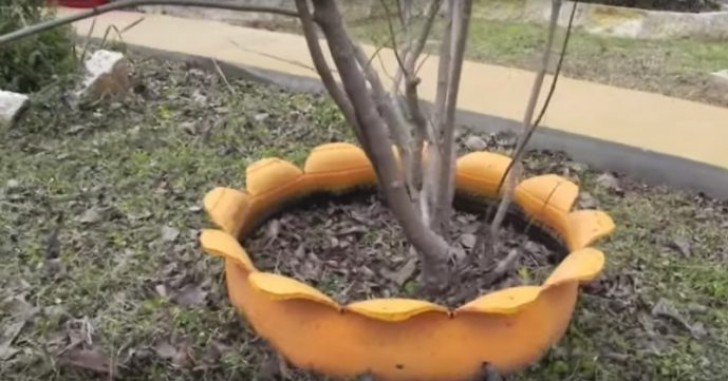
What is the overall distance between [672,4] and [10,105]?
182 inches

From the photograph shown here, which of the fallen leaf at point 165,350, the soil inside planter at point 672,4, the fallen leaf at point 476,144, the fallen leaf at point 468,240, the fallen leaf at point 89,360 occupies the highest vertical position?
the fallen leaf at point 468,240

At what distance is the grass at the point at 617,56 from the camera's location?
4891mm

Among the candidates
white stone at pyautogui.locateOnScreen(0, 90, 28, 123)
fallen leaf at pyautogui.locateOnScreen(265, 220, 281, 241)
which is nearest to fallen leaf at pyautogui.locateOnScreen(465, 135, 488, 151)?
fallen leaf at pyautogui.locateOnScreen(265, 220, 281, 241)

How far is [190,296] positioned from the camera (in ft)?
9.43

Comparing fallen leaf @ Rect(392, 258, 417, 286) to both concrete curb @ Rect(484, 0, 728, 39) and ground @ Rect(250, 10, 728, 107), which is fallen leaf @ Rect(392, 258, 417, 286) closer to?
ground @ Rect(250, 10, 728, 107)

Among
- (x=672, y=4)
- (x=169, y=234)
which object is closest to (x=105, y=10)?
(x=169, y=234)

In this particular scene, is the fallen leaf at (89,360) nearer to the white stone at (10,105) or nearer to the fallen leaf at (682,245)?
the fallen leaf at (682,245)

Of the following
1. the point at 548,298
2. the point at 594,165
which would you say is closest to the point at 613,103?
the point at 594,165

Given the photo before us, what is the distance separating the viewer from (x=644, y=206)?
3.51m

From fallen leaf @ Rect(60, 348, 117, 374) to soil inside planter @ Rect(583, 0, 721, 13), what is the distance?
5.14 meters

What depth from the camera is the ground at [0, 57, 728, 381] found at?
2.62m

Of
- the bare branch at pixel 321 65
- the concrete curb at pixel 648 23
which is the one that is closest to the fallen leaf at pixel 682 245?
the bare branch at pixel 321 65

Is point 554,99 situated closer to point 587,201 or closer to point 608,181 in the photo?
point 608,181

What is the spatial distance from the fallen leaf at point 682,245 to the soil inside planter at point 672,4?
13.3ft
